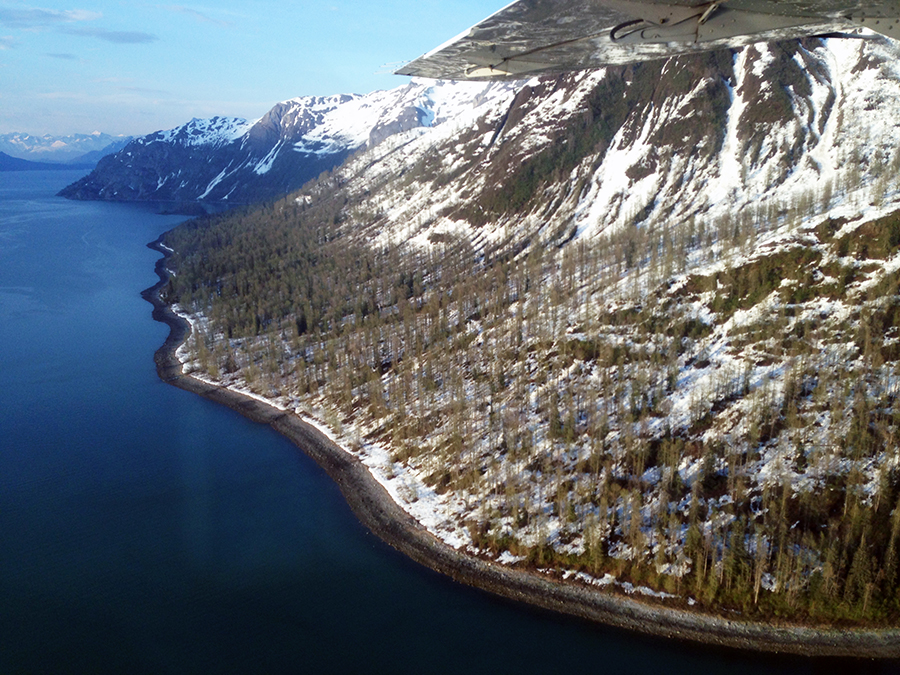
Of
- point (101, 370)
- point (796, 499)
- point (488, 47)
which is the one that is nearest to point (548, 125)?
point (101, 370)

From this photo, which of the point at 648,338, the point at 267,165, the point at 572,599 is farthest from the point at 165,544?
the point at 267,165

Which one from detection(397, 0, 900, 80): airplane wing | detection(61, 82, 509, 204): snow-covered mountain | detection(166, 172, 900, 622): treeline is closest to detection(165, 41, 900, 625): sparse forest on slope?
detection(166, 172, 900, 622): treeline

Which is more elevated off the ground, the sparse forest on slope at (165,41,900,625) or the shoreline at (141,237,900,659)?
the sparse forest on slope at (165,41,900,625)

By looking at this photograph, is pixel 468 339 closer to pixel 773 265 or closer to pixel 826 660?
pixel 773 265

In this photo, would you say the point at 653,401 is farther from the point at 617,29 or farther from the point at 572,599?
the point at 617,29

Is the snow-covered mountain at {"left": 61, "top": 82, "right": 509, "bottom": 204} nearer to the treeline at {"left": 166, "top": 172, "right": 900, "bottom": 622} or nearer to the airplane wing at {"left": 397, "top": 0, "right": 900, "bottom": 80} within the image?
the treeline at {"left": 166, "top": 172, "right": 900, "bottom": 622}
